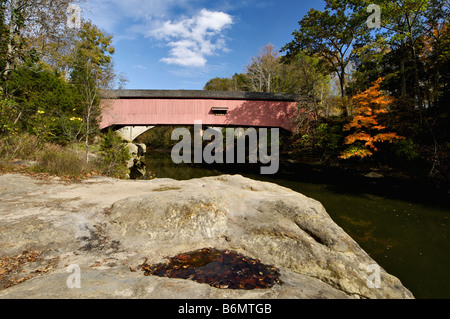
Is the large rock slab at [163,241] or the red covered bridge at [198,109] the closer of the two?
the large rock slab at [163,241]

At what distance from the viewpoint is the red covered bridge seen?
17.5 metres

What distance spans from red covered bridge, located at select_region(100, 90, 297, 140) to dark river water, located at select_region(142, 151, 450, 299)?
924 centimetres

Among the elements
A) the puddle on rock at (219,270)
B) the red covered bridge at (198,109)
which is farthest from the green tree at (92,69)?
the puddle on rock at (219,270)

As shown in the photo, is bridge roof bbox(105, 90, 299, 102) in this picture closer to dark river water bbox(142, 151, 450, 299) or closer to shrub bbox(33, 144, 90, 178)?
dark river water bbox(142, 151, 450, 299)

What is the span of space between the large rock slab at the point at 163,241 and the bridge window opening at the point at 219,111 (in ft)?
43.8

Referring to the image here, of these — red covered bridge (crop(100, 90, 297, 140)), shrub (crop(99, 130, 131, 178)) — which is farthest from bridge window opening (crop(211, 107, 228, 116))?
shrub (crop(99, 130, 131, 178))

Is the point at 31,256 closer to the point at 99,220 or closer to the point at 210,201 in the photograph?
the point at 99,220

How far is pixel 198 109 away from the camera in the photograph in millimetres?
17672

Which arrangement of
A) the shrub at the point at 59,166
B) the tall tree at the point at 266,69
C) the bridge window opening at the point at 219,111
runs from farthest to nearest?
the tall tree at the point at 266,69 < the bridge window opening at the point at 219,111 < the shrub at the point at 59,166

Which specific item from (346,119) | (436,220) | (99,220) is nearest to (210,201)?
(99,220)

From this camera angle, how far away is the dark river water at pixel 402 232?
156 inches

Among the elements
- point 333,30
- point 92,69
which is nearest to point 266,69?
point 333,30

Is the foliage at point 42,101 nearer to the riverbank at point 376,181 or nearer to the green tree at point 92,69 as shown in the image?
the green tree at point 92,69
